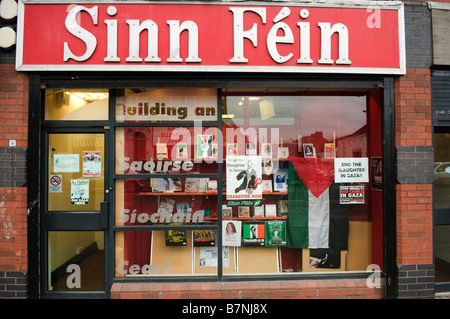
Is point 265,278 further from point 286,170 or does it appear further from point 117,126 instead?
point 117,126

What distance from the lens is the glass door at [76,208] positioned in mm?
3969

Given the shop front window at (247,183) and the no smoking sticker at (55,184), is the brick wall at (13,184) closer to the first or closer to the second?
the no smoking sticker at (55,184)

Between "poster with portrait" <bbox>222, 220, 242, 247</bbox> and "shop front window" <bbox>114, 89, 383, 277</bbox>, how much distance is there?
1cm

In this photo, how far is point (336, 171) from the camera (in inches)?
171

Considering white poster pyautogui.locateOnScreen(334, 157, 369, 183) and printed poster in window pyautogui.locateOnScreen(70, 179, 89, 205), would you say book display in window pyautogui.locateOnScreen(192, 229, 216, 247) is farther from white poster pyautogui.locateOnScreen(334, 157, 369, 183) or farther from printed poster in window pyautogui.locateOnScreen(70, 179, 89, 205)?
white poster pyautogui.locateOnScreen(334, 157, 369, 183)

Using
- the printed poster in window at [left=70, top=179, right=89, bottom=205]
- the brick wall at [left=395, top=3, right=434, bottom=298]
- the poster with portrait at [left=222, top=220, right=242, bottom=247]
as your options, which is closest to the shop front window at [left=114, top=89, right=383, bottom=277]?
the poster with portrait at [left=222, top=220, right=242, bottom=247]

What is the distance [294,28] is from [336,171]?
2166 mm

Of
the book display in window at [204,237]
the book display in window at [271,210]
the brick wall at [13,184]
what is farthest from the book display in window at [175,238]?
the brick wall at [13,184]

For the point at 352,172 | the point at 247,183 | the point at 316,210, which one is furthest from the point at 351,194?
the point at 247,183

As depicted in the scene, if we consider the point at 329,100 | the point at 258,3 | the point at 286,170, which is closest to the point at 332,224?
the point at 286,170

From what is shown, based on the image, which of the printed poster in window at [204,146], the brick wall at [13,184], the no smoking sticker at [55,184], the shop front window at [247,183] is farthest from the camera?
the printed poster in window at [204,146]

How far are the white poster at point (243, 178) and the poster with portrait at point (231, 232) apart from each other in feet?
1.32

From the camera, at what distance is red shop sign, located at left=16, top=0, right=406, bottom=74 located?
3.80m

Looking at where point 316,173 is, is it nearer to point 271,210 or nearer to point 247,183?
point 271,210
